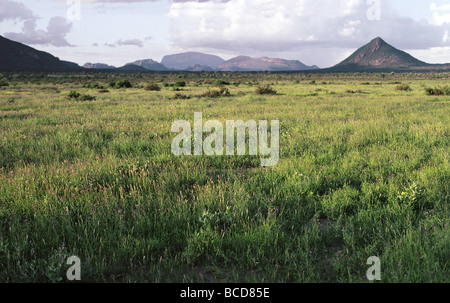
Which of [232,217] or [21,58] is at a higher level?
[21,58]

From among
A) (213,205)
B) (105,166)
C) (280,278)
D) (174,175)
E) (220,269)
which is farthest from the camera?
(105,166)

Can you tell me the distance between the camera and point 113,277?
10.7ft

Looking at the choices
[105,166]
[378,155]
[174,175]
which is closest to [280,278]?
[174,175]

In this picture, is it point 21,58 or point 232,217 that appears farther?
point 21,58

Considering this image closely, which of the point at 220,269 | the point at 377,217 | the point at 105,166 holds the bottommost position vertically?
the point at 220,269

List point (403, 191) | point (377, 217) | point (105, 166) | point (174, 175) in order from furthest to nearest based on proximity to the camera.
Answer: point (105, 166) → point (174, 175) → point (403, 191) → point (377, 217)

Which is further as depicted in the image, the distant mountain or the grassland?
the distant mountain

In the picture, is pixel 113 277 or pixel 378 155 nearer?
pixel 113 277

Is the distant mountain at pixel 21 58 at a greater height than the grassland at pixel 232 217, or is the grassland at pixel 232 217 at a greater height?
the distant mountain at pixel 21 58

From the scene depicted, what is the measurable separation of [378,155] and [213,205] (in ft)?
15.9

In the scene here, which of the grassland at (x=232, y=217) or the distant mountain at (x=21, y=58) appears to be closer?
the grassland at (x=232, y=217)

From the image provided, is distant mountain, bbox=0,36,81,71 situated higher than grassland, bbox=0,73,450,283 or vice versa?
distant mountain, bbox=0,36,81,71

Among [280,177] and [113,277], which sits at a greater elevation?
[280,177]

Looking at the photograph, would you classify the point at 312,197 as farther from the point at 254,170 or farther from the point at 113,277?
the point at 113,277
